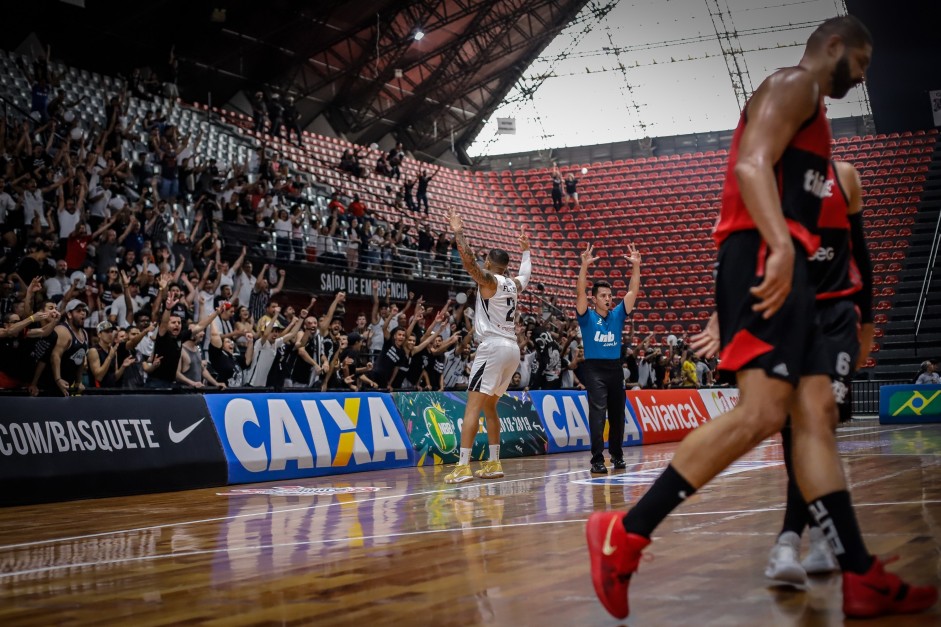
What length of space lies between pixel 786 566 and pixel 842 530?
17.9 inches

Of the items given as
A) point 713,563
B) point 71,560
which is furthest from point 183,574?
point 713,563

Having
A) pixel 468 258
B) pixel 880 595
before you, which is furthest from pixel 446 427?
pixel 880 595

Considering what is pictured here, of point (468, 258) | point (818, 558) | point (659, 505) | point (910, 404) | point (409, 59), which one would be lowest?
point (818, 558)

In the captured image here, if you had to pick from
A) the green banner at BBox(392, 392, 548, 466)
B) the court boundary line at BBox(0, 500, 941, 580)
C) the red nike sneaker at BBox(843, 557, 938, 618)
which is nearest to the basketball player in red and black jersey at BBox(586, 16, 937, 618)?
the red nike sneaker at BBox(843, 557, 938, 618)

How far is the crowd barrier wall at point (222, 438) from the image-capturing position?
8234 mm

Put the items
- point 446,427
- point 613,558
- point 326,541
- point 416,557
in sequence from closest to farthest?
point 613,558, point 416,557, point 326,541, point 446,427

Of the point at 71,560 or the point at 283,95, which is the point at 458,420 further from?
the point at 283,95

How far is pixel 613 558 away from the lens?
310cm

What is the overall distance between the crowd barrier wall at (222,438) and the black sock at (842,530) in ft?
22.7

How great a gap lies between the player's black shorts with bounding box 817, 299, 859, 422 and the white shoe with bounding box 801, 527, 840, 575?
0.68 meters

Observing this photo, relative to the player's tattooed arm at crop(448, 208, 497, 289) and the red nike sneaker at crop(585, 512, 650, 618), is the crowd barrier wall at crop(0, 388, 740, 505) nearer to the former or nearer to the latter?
the player's tattooed arm at crop(448, 208, 497, 289)

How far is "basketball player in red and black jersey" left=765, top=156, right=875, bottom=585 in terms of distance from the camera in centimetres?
342

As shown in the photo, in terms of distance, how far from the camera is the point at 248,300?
16.9 meters

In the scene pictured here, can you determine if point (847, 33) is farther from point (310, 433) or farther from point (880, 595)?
point (310, 433)
